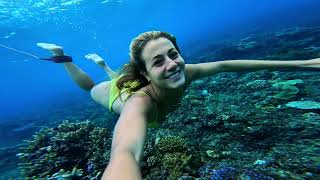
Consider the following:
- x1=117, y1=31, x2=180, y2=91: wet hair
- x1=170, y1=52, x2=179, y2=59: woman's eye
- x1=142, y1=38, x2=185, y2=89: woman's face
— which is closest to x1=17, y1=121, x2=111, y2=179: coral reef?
x1=117, y1=31, x2=180, y2=91: wet hair

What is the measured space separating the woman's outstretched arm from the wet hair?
1.01m

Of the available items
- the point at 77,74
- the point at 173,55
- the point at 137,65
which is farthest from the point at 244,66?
the point at 77,74

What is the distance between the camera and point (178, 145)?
559cm

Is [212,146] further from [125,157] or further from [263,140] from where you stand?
[125,157]

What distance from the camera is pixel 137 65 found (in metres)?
4.39

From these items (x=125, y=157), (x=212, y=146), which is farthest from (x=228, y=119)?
(x=125, y=157)

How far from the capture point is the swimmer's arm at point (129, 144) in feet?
7.15

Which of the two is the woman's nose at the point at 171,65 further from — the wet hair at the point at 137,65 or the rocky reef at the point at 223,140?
the rocky reef at the point at 223,140

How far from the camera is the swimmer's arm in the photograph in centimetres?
218

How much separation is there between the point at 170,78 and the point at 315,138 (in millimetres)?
3512

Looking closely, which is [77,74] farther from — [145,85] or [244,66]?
[244,66]

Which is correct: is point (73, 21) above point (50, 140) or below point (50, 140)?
above

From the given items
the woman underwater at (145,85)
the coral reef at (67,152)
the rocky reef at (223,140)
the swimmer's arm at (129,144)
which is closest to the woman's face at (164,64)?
the woman underwater at (145,85)

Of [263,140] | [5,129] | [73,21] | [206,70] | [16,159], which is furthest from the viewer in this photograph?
[73,21]
